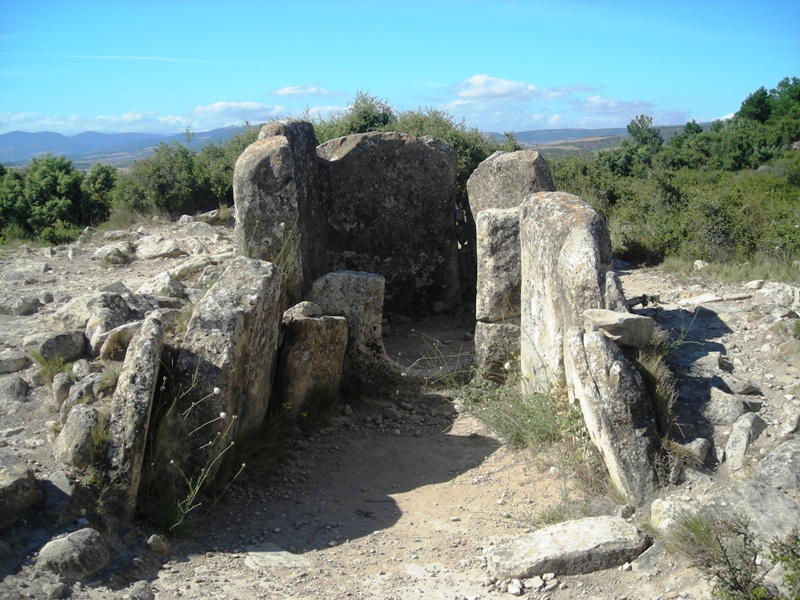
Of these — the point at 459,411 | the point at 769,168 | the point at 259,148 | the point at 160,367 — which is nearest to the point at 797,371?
the point at 459,411

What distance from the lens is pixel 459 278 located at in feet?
32.8

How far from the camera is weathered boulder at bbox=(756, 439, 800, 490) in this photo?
14.8 ft

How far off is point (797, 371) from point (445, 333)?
4.15 meters

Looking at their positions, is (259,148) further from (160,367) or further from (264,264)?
(160,367)

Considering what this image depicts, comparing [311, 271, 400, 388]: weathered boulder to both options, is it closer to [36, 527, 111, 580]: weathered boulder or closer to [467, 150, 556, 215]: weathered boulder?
[467, 150, 556, 215]: weathered boulder

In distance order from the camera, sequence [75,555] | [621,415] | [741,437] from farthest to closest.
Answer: [741,437], [621,415], [75,555]

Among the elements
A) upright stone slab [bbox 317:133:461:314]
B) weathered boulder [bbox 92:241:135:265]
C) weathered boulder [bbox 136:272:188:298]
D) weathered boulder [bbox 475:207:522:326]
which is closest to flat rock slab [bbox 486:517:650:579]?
weathered boulder [bbox 475:207:522:326]

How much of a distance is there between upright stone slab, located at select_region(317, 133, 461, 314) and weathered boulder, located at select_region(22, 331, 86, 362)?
3.70 metres

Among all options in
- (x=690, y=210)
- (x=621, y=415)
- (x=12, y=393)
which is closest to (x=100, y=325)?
(x=12, y=393)

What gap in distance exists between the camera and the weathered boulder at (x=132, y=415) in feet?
15.2

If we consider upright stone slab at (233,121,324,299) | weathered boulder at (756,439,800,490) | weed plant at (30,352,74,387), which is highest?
upright stone slab at (233,121,324,299)

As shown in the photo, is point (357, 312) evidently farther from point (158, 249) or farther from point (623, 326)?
point (158, 249)

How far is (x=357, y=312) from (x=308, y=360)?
2.90ft

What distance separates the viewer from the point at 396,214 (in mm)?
9594
